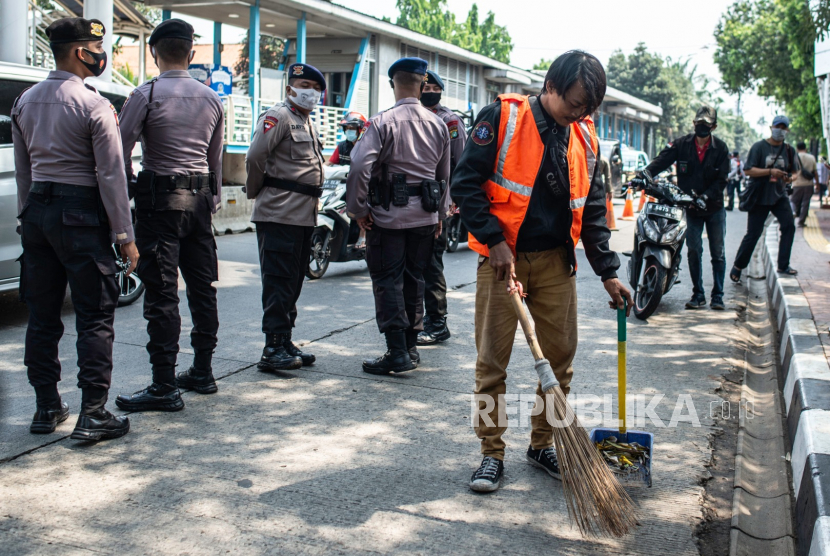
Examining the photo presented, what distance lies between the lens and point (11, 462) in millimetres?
3670

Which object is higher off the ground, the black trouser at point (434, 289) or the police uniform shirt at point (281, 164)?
the police uniform shirt at point (281, 164)

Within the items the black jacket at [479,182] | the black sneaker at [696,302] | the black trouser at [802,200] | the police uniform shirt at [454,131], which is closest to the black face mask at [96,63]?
the black jacket at [479,182]

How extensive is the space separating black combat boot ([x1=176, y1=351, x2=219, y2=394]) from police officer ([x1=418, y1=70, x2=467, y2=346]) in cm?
184

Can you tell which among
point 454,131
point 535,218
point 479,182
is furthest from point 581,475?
point 454,131

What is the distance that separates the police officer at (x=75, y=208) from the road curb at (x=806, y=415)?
3.05 metres

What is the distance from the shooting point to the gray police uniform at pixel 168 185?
437 centimetres

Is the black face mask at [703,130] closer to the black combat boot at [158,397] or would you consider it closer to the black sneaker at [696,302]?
the black sneaker at [696,302]

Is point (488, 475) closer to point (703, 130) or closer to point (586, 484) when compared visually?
point (586, 484)

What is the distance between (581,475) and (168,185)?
261 cm

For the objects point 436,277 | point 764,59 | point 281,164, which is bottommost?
point 436,277

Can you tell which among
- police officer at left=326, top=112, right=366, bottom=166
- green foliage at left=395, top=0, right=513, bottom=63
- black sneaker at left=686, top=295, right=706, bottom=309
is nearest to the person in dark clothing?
black sneaker at left=686, top=295, right=706, bottom=309

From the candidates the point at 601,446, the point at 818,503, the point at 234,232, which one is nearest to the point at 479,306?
the point at 601,446

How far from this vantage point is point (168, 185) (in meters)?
4.40

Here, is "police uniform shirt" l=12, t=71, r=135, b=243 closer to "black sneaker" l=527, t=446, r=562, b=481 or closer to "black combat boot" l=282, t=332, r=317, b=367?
"black combat boot" l=282, t=332, r=317, b=367
